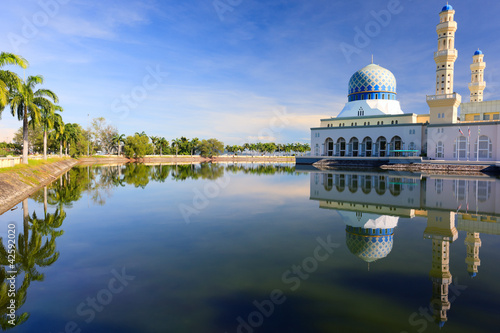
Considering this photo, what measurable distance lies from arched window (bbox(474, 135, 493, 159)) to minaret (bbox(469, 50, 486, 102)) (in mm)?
22351

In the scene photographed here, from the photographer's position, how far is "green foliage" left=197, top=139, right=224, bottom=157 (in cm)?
11388

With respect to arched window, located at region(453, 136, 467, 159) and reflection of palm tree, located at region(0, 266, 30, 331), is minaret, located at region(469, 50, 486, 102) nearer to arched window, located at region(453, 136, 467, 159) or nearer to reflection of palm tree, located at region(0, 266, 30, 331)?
arched window, located at region(453, 136, 467, 159)

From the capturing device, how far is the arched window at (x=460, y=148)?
51378mm

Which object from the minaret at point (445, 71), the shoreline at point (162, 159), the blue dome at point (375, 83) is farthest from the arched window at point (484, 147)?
the shoreline at point (162, 159)

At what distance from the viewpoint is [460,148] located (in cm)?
5166

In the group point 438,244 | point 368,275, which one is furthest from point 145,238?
point 438,244

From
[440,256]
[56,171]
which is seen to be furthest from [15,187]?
[440,256]

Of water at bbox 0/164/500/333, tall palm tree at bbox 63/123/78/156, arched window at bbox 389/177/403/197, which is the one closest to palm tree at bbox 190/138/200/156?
tall palm tree at bbox 63/123/78/156

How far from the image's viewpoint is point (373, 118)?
66.5m

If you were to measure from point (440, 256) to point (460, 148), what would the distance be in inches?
2122

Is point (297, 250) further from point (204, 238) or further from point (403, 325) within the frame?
point (403, 325)

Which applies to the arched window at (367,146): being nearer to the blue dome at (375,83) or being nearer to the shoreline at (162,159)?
the blue dome at (375,83)

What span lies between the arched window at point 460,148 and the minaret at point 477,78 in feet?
73.5

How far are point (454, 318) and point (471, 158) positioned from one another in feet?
186
